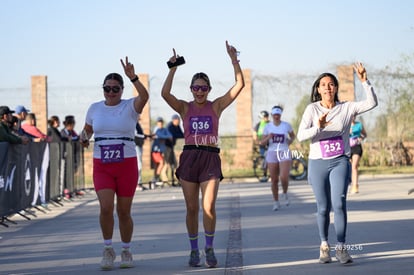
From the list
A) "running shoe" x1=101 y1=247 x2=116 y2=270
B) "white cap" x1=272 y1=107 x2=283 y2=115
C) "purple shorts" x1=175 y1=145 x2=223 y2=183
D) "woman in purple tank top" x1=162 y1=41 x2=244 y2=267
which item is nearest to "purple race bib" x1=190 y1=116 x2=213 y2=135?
"woman in purple tank top" x1=162 y1=41 x2=244 y2=267

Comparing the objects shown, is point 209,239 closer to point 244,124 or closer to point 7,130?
point 7,130

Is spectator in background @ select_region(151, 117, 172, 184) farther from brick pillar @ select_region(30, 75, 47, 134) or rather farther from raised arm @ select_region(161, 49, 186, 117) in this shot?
raised arm @ select_region(161, 49, 186, 117)

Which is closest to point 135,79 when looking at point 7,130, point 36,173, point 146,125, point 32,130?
point 7,130

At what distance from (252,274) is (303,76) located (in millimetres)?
25799

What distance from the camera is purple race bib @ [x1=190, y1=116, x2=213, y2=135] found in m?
10.5

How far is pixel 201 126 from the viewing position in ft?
34.6

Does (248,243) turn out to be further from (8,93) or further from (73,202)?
(8,93)

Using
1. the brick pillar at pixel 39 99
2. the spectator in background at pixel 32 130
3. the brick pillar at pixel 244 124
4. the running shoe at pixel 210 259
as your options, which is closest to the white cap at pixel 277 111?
the spectator in background at pixel 32 130

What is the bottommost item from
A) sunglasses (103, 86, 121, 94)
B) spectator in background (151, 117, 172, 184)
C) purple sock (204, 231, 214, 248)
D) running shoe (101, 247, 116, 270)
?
running shoe (101, 247, 116, 270)

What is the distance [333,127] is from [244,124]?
24456mm

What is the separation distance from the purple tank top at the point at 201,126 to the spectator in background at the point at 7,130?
21.1 ft

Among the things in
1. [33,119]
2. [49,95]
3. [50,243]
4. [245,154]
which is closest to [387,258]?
[50,243]

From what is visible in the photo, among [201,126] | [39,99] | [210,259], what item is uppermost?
[39,99]

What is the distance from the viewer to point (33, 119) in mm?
21641
